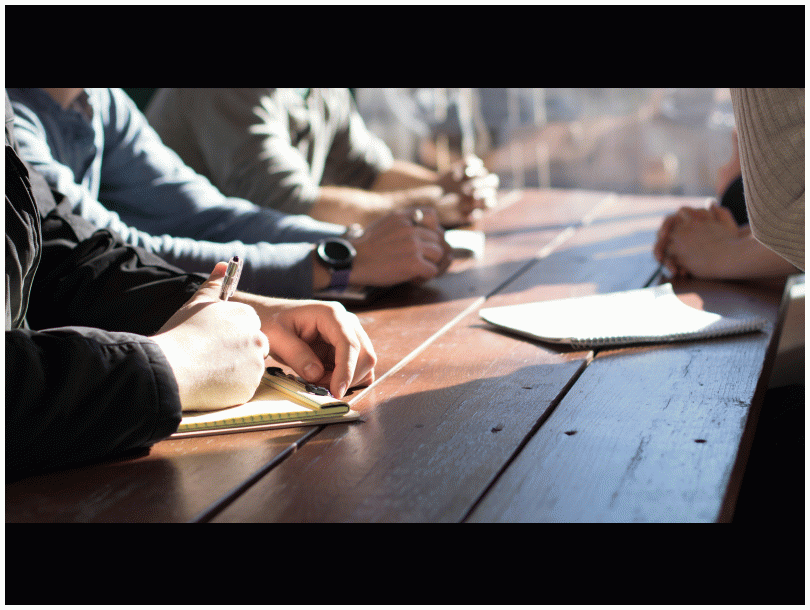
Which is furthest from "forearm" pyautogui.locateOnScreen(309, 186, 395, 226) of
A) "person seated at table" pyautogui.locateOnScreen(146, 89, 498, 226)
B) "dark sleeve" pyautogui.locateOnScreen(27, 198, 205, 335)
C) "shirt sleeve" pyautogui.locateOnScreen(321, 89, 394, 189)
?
"dark sleeve" pyautogui.locateOnScreen(27, 198, 205, 335)

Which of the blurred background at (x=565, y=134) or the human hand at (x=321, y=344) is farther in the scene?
the blurred background at (x=565, y=134)

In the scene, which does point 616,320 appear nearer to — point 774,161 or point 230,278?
point 774,161

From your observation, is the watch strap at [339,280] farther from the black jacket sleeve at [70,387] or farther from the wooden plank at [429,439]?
the black jacket sleeve at [70,387]

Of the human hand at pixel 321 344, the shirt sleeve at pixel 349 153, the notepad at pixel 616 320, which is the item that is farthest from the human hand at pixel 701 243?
the shirt sleeve at pixel 349 153

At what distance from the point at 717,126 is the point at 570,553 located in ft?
16.5

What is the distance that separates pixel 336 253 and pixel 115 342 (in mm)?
737

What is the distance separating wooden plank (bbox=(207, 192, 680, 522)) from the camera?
0.61 meters

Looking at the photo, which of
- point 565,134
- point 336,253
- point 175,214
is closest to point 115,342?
point 336,253

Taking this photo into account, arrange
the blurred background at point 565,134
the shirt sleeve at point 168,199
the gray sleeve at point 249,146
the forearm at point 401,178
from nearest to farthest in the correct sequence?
the shirt sleeve at point 168,199, the gray sleeve at point 249,146, the forearm at point 401,178, the blurred background at point 565,134

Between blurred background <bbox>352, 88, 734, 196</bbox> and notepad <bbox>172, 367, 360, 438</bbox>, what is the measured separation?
4.73m

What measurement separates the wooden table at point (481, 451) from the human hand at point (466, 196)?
998 millimetres

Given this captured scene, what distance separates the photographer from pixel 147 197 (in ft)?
5.45

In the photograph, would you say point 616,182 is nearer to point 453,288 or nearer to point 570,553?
point 453,288

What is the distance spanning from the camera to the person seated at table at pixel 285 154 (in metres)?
2.09
